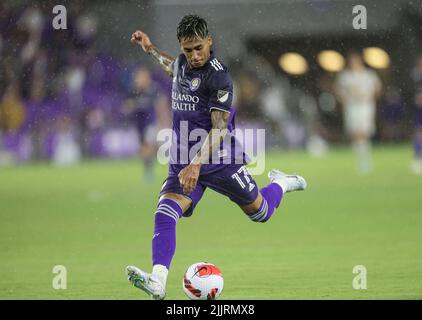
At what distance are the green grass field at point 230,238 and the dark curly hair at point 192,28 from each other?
1829 mm

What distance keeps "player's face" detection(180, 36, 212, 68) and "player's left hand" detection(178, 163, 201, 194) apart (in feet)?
2.32

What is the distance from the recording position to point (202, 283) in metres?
6.50

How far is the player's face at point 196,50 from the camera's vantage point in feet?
21.2

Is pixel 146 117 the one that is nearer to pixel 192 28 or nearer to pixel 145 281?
pixel 192 28

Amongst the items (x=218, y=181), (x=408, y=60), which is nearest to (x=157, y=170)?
(x=408, y=60)

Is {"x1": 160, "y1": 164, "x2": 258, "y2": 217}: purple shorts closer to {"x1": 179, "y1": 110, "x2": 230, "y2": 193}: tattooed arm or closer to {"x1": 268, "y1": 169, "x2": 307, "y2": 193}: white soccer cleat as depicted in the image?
{"x1": 179, "y1": 110, "x2": 230, "y2": 193}: tattooed arm

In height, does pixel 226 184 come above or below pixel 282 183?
below

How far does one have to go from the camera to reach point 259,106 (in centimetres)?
2370

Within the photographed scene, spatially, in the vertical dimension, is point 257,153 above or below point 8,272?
above

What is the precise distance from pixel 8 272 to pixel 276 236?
3.14 m

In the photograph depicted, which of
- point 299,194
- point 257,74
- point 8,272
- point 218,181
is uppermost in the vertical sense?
point 257,74

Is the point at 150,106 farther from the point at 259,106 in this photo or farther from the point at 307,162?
the point at 259,106

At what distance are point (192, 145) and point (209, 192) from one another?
867cm

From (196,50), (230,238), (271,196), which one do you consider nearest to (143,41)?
(196,50)
